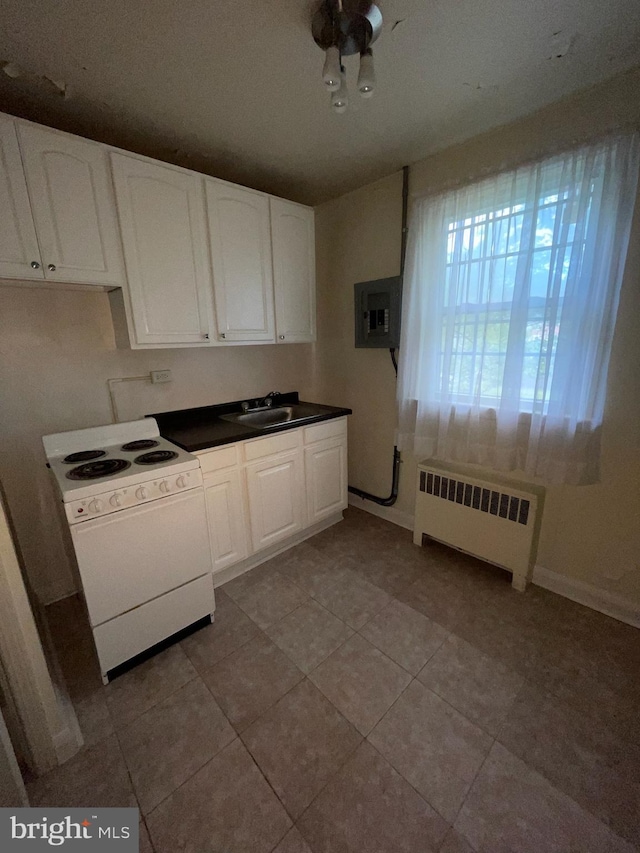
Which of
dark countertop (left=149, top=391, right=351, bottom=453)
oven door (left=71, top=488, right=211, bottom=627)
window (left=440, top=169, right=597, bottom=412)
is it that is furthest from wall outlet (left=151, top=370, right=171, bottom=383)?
window (left=440, top=169, right=597, bottom=412)

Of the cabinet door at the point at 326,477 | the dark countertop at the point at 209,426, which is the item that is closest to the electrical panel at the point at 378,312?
the dark countertop at the point at 209,426

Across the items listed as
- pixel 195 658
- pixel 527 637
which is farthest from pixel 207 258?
pixel 527 637

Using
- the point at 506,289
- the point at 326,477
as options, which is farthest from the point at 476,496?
the point at 506,289

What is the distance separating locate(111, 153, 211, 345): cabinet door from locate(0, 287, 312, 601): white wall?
12.9 inches

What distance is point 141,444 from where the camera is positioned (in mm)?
1848

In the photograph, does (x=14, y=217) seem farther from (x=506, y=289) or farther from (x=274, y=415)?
(x=506, y=289)

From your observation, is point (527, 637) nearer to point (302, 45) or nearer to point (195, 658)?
point (195, 658)

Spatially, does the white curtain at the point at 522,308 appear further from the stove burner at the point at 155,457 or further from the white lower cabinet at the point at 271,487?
the stove burner at the point at 155,457

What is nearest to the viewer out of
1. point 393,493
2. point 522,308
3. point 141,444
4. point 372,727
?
point 372,727

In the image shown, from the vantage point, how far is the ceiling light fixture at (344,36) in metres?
1.01

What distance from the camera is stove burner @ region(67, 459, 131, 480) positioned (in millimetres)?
1386

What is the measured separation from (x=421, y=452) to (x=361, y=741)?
147 centimetres

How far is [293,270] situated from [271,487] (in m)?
1.49

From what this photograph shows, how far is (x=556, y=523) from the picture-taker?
183 centimetres
